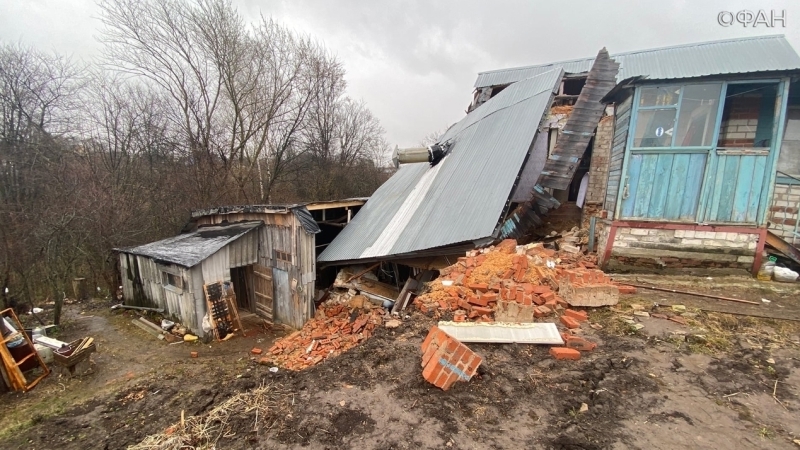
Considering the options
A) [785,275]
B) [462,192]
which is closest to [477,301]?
[462,192]

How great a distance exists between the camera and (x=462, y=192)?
306 inches

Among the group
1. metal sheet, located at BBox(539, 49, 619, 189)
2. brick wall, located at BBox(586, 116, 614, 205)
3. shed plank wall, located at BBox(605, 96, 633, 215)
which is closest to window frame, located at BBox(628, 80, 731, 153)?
shed plank wall, located at BBox(605, 96, 633, 215)

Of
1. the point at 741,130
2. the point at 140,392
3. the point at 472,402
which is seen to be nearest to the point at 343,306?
the point at 140,392

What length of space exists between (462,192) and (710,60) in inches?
215

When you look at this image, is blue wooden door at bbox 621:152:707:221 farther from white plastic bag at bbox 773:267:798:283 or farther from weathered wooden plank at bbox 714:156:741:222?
white plastic bag at bbox 773:267:798:283

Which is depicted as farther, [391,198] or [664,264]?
[391,198]

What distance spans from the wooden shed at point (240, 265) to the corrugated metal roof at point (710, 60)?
889 cm

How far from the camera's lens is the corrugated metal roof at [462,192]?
681cm

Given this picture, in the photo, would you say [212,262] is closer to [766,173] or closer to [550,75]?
[550,75]

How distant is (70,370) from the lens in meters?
6.53

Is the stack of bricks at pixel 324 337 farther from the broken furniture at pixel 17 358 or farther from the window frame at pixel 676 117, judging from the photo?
the window frame at pixel 676 117

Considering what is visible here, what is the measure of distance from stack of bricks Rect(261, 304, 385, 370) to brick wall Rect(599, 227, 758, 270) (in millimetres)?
5159

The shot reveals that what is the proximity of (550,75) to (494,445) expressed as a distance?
1030cm

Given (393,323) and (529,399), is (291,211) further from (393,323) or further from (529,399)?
(529,399)
